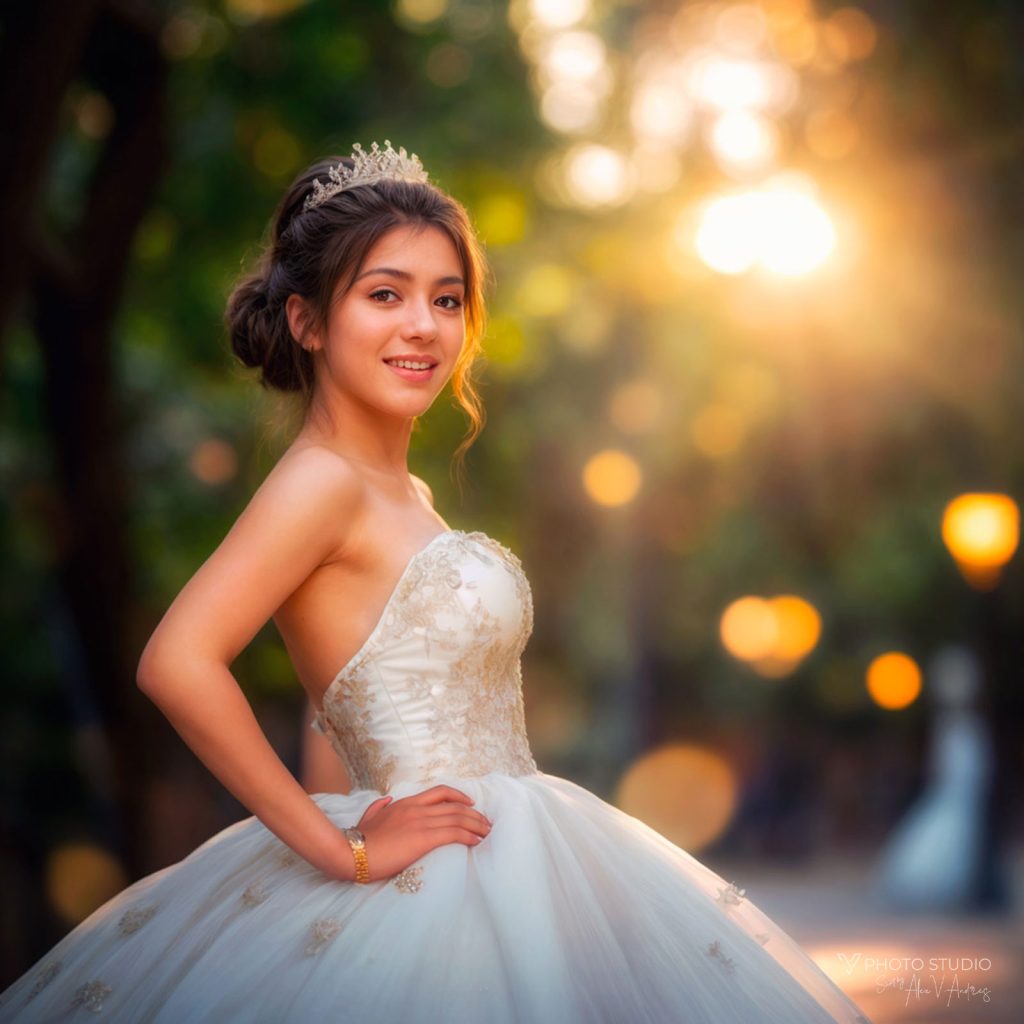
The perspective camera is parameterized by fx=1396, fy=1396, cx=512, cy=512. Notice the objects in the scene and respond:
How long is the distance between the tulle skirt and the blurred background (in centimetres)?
131

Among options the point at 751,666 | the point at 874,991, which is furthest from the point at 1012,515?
the point at 751,666

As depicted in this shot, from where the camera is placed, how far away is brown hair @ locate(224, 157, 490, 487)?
2941 millimetres

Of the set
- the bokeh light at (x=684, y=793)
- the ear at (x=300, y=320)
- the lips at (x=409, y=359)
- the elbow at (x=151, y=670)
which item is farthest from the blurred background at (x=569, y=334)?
the bokeh light at (x=684, y=793)

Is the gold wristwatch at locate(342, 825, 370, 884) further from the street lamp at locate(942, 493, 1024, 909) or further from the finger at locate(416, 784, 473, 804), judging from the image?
the street lamp at locate(942, 493, 1024, 909)

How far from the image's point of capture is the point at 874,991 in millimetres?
9781

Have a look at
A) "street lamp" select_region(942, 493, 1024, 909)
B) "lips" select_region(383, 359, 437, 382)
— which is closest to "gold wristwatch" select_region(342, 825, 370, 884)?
"lips" select_region(383, 359, 437, 382)

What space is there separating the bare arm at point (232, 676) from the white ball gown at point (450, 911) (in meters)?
0.16

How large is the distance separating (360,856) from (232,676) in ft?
1.34

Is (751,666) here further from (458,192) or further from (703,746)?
(458,192)

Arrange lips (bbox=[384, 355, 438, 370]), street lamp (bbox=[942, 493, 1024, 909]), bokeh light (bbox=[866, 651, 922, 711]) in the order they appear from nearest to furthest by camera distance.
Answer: lips (bbox=[384, 355, 438, 370]) → street lamp (bbox=[942, 493, 1024, 909]) → bokeh light (bbox=[866, 651, 922, 711])

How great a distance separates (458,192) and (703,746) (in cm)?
2482

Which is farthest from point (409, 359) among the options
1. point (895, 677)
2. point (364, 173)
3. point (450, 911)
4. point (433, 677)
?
point (895, 677)

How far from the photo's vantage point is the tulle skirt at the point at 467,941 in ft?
7.70

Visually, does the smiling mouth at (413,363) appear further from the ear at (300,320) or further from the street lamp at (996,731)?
the street lamp at (996,731)
